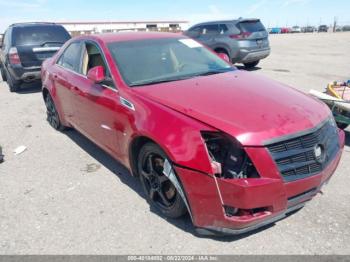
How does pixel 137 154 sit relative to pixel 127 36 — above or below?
below

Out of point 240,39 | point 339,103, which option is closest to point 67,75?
point 339,103

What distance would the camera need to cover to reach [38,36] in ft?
31.4

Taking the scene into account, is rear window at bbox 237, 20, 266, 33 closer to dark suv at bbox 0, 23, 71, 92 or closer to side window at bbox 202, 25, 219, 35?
side window at bbox 202, 25, 219, 35

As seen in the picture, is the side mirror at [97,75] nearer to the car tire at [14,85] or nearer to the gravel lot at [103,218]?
the gravel lot at [103,218]

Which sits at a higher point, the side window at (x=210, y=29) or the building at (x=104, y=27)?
the side window at (x=210, y=29)

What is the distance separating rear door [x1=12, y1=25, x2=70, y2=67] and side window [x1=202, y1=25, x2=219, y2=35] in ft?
18.2

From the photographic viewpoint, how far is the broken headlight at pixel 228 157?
8.57ft

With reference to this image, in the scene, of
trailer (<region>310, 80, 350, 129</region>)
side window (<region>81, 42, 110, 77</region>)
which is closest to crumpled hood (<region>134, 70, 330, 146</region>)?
side window (<region>81, 42, 110, 77</region>)

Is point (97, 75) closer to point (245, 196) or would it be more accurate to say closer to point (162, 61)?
point (162, 61)

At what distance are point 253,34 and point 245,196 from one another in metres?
10.7

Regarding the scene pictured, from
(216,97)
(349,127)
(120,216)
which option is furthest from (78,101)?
(349,127)

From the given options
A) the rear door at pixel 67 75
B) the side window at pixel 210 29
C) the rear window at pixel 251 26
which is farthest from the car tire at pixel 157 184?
the side window at pixel 210 29

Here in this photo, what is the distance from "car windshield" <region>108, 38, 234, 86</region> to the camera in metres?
3.76

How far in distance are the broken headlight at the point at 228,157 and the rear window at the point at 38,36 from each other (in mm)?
8128
